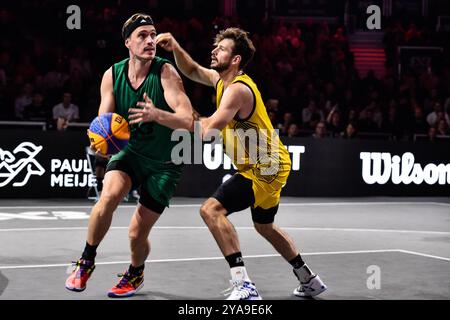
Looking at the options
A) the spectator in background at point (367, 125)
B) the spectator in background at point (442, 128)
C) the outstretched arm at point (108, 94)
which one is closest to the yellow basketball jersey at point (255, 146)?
the outstretched arm at point (108, 94)

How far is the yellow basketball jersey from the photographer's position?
6.43 m

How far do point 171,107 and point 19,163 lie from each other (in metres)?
9.33

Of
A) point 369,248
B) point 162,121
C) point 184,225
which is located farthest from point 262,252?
point 162,121

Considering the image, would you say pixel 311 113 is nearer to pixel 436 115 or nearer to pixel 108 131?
pixel 436 115

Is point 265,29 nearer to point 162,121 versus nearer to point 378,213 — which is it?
point 378,213

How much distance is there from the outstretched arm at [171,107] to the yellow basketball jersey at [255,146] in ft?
1.33

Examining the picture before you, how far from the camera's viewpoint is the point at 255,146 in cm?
646

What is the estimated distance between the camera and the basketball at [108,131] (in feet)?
20.7

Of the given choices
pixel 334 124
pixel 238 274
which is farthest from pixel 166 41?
pixel 334 124

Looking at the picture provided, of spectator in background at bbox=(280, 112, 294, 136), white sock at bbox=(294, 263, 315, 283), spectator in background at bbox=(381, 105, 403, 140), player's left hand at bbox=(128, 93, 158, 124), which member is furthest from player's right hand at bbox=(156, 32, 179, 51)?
spectator in background at bbox=(381, 105, 403, 140)

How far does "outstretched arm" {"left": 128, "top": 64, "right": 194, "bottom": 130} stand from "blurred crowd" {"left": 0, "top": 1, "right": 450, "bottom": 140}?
9416mm

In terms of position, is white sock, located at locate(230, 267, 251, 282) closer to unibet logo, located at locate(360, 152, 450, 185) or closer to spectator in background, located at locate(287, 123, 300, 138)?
spectator in background, located at locate(287, 123, 300, 138)

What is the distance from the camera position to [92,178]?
50.3ft

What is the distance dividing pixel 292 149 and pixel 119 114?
10.2 metres
